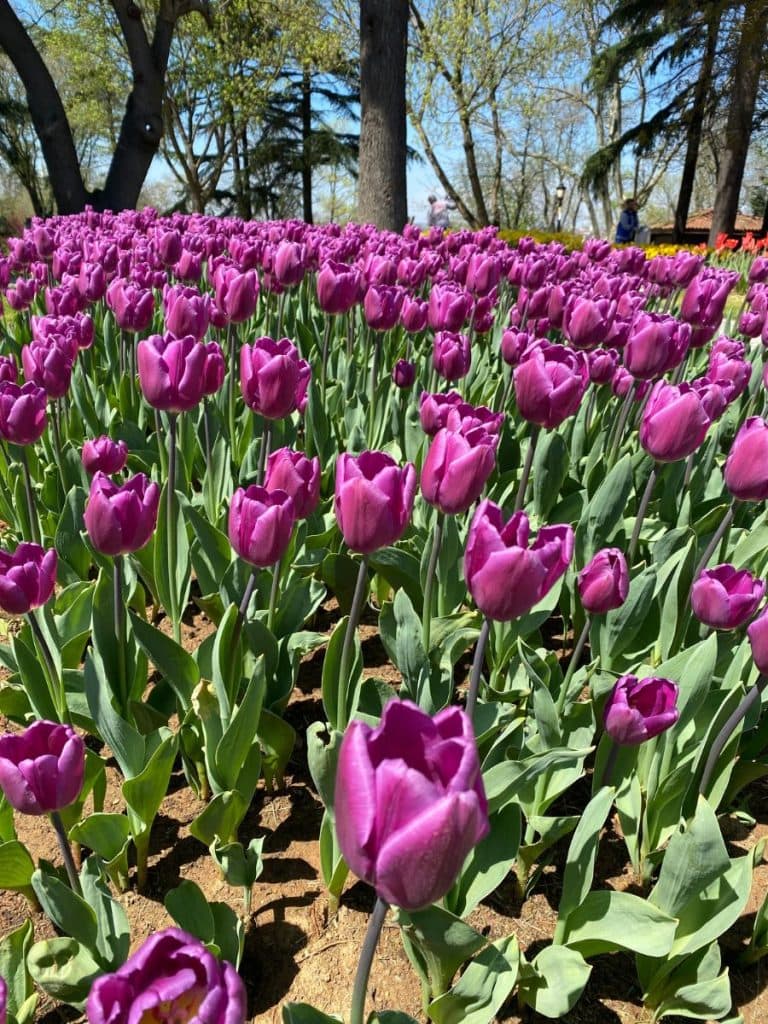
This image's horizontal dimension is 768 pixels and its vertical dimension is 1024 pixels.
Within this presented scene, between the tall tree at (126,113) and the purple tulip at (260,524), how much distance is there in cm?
1366

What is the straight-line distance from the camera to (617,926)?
1254 millimetres

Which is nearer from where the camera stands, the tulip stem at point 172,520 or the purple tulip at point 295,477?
the purple tulip at point 295,477

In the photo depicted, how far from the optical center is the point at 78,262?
3.80 m

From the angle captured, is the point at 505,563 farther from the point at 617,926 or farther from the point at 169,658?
the point at 169,658

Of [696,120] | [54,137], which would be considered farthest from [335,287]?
[696,120]

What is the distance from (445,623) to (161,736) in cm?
75

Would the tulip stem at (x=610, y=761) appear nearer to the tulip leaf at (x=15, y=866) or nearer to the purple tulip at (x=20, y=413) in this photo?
the tulip leaf at (x=15, y=866)

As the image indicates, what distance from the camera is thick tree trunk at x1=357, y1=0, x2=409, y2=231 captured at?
8.96m

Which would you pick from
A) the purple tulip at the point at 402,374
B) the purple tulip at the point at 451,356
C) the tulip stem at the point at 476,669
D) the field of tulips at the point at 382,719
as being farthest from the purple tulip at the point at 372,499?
the purple tulip at the point at 402,374

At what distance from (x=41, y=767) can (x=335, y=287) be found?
2174 mm

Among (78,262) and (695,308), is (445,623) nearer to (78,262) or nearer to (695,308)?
(695,308)

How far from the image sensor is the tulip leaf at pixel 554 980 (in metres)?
1.20

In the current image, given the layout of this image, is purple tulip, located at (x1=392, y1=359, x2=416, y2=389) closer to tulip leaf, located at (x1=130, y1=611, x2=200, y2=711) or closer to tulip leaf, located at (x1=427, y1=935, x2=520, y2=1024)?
tulip leaf, located at (x1=130, y1=611, x2=200, y2=711)

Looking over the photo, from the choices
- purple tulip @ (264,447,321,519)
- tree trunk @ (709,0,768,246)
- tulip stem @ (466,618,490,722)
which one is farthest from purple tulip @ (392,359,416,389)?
tree trunk @ (709,0,768,246)
